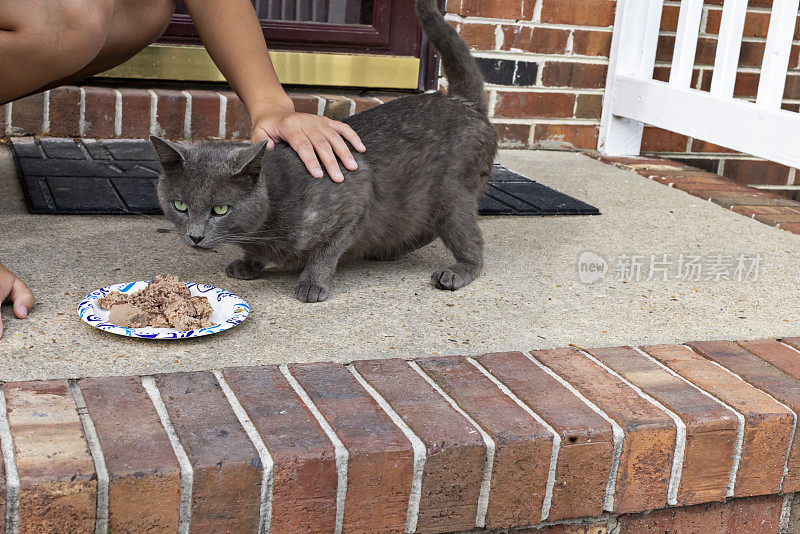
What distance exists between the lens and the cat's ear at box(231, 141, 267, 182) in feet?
5.84

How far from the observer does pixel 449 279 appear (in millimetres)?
2039

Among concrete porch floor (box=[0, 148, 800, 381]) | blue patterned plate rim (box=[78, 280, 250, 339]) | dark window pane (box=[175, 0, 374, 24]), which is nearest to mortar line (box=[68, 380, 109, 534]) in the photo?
concrete porch floor (box=[0, 148, 800, 381])

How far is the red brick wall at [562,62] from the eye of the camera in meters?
3.44

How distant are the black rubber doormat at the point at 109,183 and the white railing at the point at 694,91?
0.71 metres

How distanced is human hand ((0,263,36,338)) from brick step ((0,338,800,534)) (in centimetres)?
32

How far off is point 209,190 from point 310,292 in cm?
32

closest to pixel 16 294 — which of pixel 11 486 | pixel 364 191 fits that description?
pixel 11 486

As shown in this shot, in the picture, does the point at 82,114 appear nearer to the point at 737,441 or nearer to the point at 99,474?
the point at 99,474

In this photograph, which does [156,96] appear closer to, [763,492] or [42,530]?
[42,530]

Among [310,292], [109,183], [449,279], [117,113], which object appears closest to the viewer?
[310,292]

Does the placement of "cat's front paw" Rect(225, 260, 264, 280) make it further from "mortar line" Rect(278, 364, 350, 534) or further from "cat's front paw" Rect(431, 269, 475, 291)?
"mortar line" Rect(278, 364, 350, 534)

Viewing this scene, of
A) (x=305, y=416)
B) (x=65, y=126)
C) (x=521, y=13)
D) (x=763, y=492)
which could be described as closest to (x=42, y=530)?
(x=305, y=416)

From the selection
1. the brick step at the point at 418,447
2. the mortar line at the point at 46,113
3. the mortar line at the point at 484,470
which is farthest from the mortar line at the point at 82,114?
the mortar line at the point at 484,470

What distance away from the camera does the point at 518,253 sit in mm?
2352
